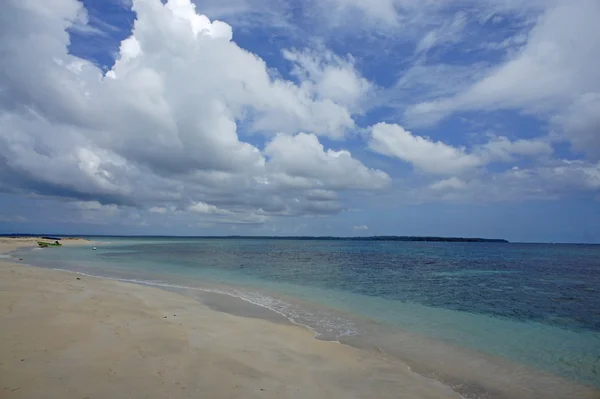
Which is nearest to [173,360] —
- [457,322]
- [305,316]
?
[305,316]

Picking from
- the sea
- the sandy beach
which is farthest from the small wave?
the sandy beach

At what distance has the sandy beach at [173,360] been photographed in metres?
7.40

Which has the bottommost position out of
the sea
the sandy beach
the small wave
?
the sea

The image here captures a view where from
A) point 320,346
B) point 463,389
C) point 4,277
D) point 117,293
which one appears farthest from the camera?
point 4,277

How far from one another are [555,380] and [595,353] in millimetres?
4437

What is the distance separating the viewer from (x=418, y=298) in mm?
22609

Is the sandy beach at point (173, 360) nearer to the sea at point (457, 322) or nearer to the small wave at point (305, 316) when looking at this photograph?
the small wave at point (305, 316)

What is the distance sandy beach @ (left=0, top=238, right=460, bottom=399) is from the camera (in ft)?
24.3

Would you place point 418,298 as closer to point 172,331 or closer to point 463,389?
point 463,389

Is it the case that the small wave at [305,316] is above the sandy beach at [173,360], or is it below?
below

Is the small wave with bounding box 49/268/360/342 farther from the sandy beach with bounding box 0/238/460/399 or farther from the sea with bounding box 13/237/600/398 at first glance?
the sandy beach with bounding box 0/238/460/399

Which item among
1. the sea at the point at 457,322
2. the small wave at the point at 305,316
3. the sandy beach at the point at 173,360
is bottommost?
the sea at the point at 457,322

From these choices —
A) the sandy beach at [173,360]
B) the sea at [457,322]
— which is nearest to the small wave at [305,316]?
the sea at [457,322]

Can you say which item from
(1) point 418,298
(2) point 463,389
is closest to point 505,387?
(2) point 463,389
